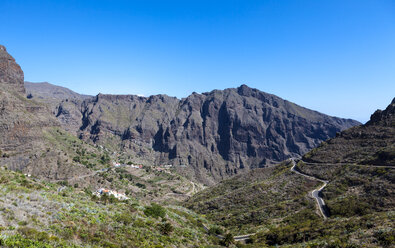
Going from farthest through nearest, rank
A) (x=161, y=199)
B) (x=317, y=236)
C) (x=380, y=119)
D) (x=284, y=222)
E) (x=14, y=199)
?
(x=161, y=199) → (x=380, y=119) → (x=284, y=222) → (x=317, y=236) → (x=14, y=199)

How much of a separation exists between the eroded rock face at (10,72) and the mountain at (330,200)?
167m

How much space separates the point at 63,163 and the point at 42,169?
28.6 ft

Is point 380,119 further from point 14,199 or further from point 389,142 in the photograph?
point 14,199

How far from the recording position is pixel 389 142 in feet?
227

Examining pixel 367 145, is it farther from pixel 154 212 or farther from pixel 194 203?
pixel 154 212

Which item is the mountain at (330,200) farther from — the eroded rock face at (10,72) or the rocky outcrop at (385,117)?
the eroded rock face at (10,72)

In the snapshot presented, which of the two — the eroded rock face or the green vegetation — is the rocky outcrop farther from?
the eroded rock face

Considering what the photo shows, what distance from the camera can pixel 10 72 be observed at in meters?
155

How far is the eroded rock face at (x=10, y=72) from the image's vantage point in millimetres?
151500

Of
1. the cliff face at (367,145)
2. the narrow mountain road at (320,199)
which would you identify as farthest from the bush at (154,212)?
the cliff face at (367,145)

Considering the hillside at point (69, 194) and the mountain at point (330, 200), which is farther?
the mountain at point (330, 200)

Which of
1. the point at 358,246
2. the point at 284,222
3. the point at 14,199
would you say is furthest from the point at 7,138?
the point at 358,246

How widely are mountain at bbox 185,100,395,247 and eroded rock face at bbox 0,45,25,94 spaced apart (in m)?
167

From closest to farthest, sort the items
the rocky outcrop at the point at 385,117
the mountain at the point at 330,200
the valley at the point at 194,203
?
the valley at the point at 194,203 → the mountain at the point at 330,200 → the rocky outcrop at the point at 385,117
